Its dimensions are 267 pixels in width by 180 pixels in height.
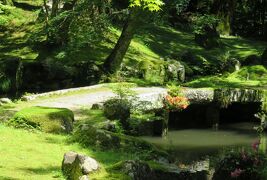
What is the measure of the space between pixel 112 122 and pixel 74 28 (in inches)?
510

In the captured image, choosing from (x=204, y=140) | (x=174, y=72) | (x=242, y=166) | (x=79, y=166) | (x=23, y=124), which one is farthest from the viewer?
(x=174, y=72)

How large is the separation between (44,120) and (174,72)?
1550 centimetres

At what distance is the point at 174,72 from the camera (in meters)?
30.6

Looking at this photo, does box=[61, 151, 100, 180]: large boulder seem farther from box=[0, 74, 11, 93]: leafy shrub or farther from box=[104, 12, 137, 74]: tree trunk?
box=[0, 74, 11, 93]: leafy shrub

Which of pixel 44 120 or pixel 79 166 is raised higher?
pixel 79 166

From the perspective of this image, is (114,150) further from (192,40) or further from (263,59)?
(192,40)

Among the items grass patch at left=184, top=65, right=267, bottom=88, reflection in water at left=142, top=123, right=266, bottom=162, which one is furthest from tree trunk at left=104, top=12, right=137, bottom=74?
reflection in water at left=142, top=123, right=266, bottom=162

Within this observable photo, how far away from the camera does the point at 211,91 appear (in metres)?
24.8

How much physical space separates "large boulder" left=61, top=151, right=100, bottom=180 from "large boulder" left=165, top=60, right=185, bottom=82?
62.5ft

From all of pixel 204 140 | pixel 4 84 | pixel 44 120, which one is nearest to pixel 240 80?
pixel 204 140

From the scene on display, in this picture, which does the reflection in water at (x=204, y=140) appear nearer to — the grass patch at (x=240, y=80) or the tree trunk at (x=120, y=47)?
the grass patch at (x=240, y=80)

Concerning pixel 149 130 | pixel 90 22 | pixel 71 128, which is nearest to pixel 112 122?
pixel 71 128

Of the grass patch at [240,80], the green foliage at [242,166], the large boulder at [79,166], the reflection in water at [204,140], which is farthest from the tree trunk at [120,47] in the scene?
the large boulder at [79,166]

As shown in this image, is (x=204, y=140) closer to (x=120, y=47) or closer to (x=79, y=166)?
(x=120, y=47)
